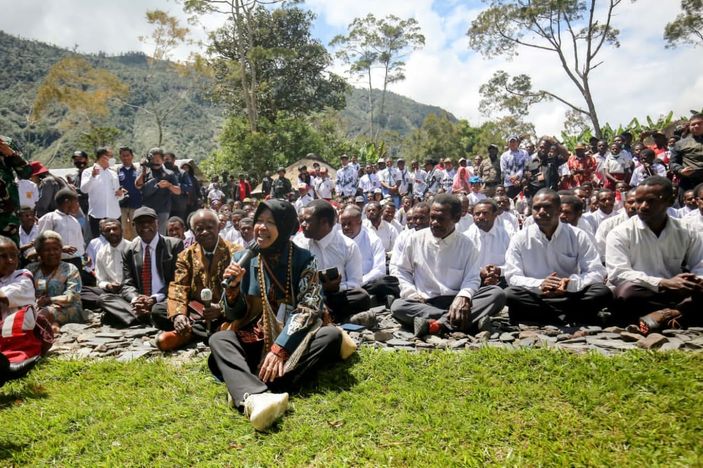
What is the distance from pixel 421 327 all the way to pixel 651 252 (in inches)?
105

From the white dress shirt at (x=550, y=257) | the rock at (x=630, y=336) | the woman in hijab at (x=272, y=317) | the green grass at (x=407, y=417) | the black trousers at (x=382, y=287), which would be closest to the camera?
the green grass at (x=407, y=417)

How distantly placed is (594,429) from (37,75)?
93.6 m

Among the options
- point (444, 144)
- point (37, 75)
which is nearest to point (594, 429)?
point (444, 144)

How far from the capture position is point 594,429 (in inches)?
124

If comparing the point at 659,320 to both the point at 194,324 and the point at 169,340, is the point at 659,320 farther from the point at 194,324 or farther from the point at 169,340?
the point at 169,340

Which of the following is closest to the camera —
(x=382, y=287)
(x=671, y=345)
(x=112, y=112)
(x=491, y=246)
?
(x=671, y=345)

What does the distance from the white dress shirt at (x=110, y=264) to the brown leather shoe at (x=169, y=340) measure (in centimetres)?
227

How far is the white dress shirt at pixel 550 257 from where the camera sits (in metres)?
5.55

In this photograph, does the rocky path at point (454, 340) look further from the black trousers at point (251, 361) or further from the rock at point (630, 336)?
the black trousers at point (251, 361)

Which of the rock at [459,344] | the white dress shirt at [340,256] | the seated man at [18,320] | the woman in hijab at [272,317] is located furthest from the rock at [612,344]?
the seated man at [18,320]

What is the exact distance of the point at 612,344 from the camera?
4551mm

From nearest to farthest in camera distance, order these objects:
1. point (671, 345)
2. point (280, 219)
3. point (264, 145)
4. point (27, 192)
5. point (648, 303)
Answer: point (280, 219) → point (671, 345) → point (648, 303) → point (27, 192) → point (264, 145)

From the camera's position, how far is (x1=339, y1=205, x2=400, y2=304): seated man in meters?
6.82

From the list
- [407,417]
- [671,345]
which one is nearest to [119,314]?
[407,417]
